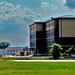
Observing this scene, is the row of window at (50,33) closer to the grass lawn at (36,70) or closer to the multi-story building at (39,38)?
the multi-story building at (39,38)

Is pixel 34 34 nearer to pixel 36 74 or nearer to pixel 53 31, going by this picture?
pixel 53 31

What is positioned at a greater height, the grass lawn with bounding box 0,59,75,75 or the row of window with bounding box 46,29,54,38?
the row of window with bounding box 46,29,54,38

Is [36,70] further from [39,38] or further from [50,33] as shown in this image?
[39,38]

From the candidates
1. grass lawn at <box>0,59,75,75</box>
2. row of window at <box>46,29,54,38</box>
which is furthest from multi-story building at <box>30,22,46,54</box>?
grass lawn at <box>0,59,75,75</box>

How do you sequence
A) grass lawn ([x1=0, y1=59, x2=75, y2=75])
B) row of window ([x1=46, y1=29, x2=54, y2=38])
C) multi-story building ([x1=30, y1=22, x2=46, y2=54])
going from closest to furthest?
grass lawn ([x1=0, y1=59, x2=75, y2=75]) < row of window ([x1=46, y1=29, x2=54, y2=38]) < multi-story building ([x1=30, y1=22, x2=46, y2=54])

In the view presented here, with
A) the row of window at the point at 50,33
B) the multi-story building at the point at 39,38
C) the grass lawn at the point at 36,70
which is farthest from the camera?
the multi-story building at the point at 39,38

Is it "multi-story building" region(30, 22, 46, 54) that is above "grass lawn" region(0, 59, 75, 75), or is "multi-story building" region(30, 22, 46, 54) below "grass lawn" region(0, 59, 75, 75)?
above

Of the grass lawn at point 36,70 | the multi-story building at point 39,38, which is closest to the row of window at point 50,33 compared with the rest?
the multi-story building at point 39,38

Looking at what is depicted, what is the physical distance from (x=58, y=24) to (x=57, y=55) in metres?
41.6

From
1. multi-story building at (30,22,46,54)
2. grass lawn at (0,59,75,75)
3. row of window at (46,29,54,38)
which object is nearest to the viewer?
grass lawn at (0,59,75,75)

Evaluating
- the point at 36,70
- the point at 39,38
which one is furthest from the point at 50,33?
the point at 36,70

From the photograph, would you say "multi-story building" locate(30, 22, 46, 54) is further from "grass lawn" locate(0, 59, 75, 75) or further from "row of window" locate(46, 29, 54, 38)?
"grass lawn" locate(0, 59, 75, 75)

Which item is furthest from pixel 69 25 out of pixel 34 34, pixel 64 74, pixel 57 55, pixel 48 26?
pixel 64 74

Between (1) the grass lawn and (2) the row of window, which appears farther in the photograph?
(2) the row of window
